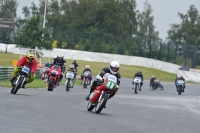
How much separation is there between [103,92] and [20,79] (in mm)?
5153

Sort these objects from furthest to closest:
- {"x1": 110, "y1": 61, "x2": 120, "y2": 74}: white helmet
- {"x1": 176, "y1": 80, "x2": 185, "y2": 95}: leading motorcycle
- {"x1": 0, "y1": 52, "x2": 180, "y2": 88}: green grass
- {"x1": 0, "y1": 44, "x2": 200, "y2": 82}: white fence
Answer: {"x1": 0, "y1": 44, "x2": 200, "y2": 82}: white fence
{"x1": 0, "y1": 52, "x2": 180, "y2": 88}: green grass
{"x1": 176, "y1": 80, "x2": 185, "y2": 95}: leading motorcycle
{"x1": 110, "y1": 61, "x2": 120, "y2": 74}: white helmet

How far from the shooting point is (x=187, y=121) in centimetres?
1691

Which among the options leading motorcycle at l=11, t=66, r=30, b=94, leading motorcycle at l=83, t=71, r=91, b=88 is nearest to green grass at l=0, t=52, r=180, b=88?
leading motorcycle at l=83, t=71, r=91, b=88

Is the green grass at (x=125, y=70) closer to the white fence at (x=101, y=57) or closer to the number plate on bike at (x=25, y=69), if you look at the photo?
the white fence at (x=101, y=57)

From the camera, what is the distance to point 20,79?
2077 centimetres

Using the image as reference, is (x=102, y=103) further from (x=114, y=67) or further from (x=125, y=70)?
(x=125, y=70)

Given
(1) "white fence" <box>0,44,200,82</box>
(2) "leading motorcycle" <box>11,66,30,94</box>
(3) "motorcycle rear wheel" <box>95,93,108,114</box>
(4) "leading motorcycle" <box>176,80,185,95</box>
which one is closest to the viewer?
(3) "motorcycle rear wheel" <box>95,93,108,114</box>

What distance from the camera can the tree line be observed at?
2061 inches

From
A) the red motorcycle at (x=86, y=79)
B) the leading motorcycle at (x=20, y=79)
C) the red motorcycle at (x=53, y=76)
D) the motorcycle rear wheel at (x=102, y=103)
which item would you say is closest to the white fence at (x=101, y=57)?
the red motorcycle at (x=86, y=79)

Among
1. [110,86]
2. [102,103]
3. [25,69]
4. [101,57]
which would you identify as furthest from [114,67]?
[101,57]

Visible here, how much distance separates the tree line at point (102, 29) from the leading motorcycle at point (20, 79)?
2958 cm

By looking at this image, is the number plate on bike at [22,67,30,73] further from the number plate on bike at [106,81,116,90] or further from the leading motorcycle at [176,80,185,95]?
the leading motorcycle at [176,80,185,95]

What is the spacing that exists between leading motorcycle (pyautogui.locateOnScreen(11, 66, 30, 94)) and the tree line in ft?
97.0

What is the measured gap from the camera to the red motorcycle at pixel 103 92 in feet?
53.4
